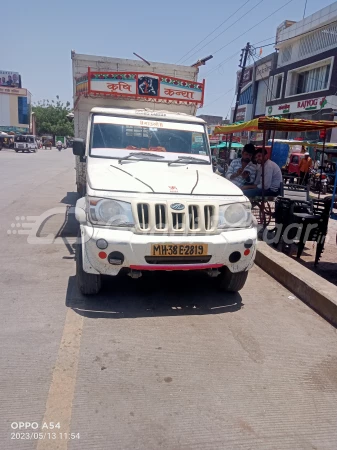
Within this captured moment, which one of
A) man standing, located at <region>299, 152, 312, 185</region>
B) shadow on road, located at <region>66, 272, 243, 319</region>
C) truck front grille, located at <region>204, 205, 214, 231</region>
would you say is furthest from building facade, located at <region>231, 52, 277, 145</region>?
truck front grille, located at <region>204, 205, 214, 231</region>

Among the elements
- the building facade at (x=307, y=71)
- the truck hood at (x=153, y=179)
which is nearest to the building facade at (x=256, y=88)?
the building facade at (x=307, y=71)

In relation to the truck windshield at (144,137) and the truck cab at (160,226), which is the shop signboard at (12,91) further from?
the truck cab at (160,226)

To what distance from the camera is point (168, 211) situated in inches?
140

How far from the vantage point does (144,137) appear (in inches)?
208

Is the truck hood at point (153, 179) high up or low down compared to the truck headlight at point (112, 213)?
up

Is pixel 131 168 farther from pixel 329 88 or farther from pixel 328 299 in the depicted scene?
pixel 329 88

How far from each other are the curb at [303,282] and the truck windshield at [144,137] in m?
1.83

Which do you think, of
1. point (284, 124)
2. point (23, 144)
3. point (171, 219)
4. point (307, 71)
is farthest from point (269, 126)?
point (23, 144)

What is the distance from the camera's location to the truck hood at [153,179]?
146 inches

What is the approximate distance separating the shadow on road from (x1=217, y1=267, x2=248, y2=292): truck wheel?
0.39 ft

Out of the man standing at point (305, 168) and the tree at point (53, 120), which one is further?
the tree at point (53, 120)

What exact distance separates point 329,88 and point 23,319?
25572mm

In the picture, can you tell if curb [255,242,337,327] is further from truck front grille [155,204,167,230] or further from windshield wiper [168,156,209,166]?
truck front grille [155,204,167,230]

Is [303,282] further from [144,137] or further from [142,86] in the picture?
[142,86]
